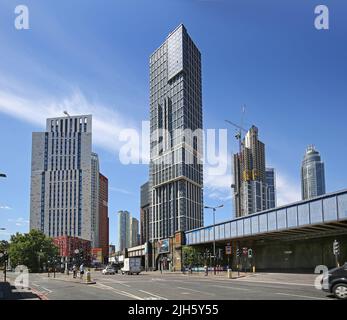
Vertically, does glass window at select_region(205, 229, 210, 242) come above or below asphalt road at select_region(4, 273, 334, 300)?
above

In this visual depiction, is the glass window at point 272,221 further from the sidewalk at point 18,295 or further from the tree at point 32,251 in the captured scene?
the tree at point 32,251

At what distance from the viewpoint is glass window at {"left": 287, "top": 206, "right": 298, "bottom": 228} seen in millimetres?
58931

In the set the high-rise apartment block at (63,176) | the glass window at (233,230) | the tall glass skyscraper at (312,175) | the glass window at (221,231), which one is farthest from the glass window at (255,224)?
the tall glass skyscraper at (312,175)

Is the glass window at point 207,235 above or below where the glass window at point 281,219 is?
below

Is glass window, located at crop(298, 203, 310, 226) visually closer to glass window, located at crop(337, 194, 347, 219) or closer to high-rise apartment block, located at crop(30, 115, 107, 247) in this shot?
glass window, located at crop(337, 194, 347, 219)

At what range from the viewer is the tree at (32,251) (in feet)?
422

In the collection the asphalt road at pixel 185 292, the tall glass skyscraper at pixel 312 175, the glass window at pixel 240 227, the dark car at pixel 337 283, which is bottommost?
the asphalt road at pixel 185 292

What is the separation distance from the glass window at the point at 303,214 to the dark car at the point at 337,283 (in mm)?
35657

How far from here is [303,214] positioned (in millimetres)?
57219

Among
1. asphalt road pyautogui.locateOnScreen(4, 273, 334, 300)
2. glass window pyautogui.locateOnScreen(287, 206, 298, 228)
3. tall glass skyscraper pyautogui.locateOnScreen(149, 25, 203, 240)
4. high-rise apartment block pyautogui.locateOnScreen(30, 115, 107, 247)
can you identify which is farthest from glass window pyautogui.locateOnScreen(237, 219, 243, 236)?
tall glass skyscraper pyautogui.locateOnScreen(149, 25, 203, 240)

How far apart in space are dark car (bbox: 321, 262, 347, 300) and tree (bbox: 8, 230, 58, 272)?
11281 centimetres

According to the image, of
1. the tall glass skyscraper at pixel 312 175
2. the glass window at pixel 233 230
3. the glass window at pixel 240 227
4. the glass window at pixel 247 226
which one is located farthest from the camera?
the tall glass skyscraper at pixel 312 175
